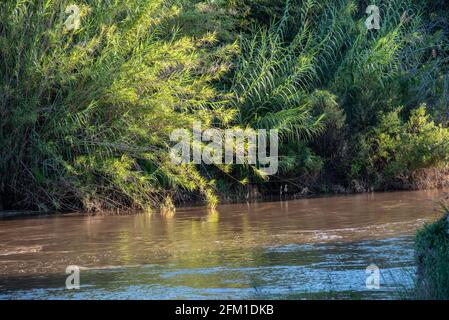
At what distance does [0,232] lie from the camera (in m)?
14.7

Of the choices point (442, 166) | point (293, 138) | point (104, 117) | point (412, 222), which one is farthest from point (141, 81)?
point (442, 166)

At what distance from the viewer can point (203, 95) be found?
17188mm

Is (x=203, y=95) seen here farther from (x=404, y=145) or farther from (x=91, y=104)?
(x=404, y=145)

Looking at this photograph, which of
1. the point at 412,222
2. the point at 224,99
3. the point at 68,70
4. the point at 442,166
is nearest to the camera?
the point at 412,222

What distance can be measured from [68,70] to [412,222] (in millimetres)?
6364

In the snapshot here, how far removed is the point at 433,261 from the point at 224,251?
14.6ft

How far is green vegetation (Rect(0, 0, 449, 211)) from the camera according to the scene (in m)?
15.9

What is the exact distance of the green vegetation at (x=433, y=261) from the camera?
7.74m

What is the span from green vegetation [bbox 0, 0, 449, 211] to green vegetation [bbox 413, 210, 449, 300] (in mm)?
8285

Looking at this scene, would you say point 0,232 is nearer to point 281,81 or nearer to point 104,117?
point 104,117

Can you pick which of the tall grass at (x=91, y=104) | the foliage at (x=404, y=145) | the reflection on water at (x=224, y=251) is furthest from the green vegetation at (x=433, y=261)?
the foliage at (x=404, y=145)

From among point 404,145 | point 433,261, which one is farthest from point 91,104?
point 433,261

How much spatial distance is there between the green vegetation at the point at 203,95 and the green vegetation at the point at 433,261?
8285 millimetres

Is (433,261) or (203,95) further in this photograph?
(203,95)
